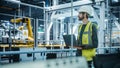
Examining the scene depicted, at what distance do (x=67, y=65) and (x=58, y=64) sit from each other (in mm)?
120

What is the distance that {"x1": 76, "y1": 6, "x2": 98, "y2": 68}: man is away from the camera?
8.75ft

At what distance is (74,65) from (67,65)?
9cm

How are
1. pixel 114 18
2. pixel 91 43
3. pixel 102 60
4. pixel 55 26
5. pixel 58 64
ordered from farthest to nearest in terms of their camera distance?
pixel 55 26 → pixel 114 18 → pixel 102 60 → pixel 91 43 → pixel 58 64

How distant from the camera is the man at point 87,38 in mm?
2666

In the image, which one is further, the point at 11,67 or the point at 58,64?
the point at 58,64

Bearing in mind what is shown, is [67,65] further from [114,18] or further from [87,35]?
[114,18]

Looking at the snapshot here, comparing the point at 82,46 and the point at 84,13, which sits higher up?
the point at 84,13

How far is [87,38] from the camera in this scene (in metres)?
2.70

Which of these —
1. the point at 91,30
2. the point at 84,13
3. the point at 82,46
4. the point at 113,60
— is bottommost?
the point at 113,60

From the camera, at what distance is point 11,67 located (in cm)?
140

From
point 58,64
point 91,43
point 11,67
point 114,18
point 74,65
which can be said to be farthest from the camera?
point 114,18

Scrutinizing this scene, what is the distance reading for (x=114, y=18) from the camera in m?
7.45

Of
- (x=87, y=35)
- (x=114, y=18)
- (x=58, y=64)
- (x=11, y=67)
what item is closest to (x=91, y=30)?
(x=87, y=35)

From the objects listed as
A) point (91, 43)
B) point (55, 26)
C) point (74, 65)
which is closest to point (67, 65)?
point (74, 65)
